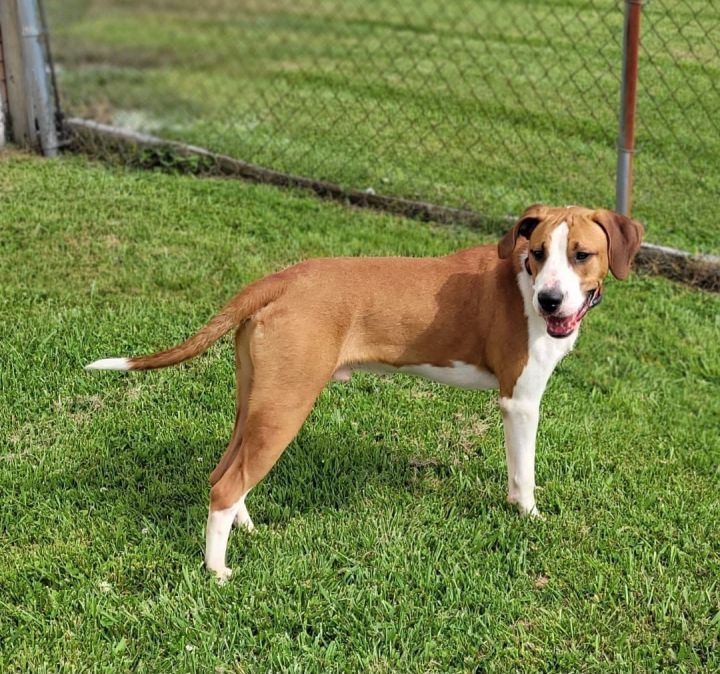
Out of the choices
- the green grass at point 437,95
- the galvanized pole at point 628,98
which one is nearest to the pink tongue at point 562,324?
the galvanized pole at point 628,98

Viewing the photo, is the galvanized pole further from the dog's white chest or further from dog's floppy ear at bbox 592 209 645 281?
the dog's white chest

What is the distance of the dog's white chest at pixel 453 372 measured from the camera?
3621 millimetres

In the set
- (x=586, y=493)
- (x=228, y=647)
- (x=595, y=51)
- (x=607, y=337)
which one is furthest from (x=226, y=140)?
(x=228, y=647)

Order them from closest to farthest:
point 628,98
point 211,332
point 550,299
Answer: point 550,299 < point 211,332 < point 628,98

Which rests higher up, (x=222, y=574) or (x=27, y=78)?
(x=27, y=78)

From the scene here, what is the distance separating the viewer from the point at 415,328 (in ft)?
11.6

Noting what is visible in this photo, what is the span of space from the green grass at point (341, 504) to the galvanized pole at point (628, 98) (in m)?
0.62

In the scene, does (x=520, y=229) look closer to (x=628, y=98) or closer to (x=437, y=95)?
(x=628, y=98)

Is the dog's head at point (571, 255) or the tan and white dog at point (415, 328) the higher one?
the dog's head at point (571, 255)

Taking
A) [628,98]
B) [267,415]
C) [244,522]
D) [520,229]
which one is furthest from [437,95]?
[267,415]

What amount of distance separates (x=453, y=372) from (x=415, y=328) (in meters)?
0.29

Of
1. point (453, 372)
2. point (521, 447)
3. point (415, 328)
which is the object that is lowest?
point (521, 447)

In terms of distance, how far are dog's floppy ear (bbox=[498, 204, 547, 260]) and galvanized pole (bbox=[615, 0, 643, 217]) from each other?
2491 millimetres

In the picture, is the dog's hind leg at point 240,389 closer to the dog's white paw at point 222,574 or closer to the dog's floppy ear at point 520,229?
the dog's white paw at point 222,574
